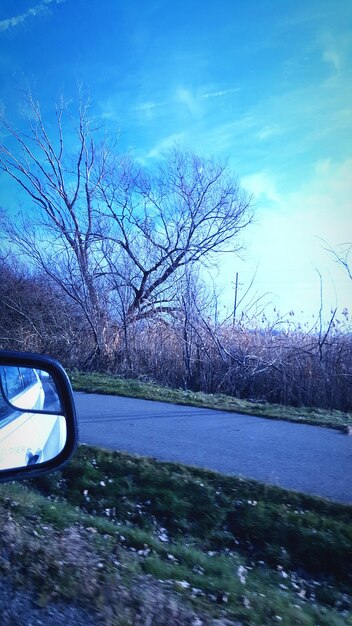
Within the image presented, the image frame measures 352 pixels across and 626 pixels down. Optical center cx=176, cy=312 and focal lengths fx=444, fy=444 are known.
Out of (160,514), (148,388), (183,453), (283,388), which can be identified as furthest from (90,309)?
(160,514)

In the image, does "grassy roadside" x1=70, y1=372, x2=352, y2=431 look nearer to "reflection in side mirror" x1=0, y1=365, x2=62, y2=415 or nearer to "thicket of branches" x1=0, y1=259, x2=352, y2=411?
"thicket of branches" x1=0, y1=259, x2=352, y2=411


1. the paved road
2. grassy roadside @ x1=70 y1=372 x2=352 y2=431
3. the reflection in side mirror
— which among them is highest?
the reflection in side mirror

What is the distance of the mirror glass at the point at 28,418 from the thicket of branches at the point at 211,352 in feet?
29.5

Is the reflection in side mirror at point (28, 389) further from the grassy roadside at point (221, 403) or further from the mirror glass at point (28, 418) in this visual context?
the grassy roadside at point (221, 403)

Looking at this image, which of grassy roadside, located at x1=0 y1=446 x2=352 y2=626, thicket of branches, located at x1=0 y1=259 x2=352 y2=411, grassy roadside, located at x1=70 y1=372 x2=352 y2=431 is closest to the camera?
grassy roadside, located at x1=0 y1=446 x2=352 y2=626

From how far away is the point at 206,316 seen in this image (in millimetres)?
14555

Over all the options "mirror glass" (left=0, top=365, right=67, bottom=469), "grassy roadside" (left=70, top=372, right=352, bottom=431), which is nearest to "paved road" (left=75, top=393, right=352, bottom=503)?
"grassy roadside" (left=70, top=372, right=352, bottom=431)

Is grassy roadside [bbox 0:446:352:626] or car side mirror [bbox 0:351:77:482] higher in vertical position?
car side mirror [bbox 0:351:77:482]

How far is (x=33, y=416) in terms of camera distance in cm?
313

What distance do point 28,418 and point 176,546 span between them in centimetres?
205

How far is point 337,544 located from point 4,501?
3.43 m

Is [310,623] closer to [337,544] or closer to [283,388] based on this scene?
[337,544]

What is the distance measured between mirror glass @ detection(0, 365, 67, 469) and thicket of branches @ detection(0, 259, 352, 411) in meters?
8.99

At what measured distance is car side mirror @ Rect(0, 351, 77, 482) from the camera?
2.79 metres
